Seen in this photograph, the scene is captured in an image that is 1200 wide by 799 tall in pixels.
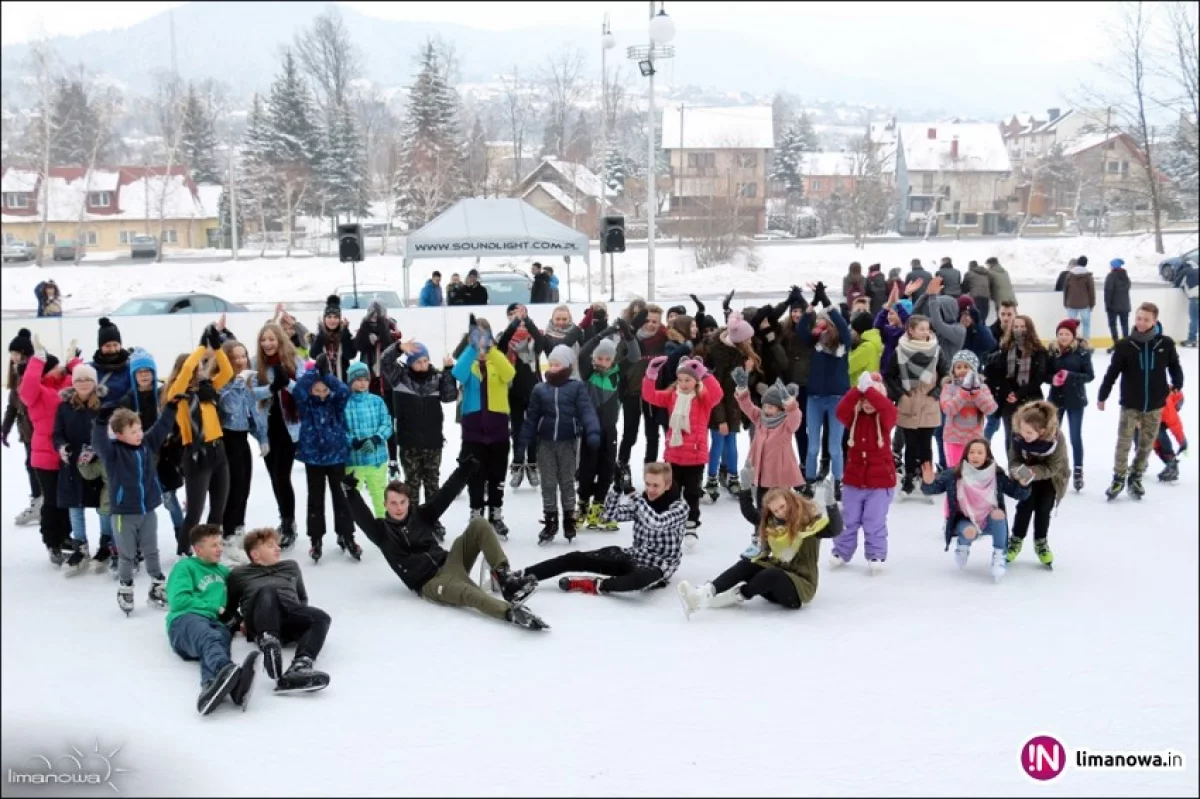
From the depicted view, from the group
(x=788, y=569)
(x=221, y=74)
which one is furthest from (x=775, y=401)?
(x=221, y=74)

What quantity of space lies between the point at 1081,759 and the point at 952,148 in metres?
46.3

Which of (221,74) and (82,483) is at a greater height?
(221,74)

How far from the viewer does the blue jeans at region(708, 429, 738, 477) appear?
8531 millimetres

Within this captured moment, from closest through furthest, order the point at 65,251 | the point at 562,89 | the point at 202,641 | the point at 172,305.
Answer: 1. the point at 202,641
2. the point at 172,305
3. the point at 65,251
4. the point at 562,89

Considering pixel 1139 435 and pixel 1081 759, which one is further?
pixel 1139 435

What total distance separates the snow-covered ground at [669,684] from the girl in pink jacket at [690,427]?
439 millimetres

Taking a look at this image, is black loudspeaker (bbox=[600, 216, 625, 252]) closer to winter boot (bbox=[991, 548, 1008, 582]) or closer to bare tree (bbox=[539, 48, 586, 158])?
winter boot (bbox=[991, 548, 1008, 582])

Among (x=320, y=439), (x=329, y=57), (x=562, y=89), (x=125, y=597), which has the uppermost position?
(x=562, y=89)

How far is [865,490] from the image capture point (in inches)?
269

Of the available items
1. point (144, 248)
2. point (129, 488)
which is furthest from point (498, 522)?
point (144, 248)

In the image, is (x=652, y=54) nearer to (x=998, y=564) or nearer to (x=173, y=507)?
(x=173, y=507)

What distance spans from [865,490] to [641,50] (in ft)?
45.8

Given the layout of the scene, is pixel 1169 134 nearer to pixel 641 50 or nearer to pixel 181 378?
pixel 641 50

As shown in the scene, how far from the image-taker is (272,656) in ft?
16.5
